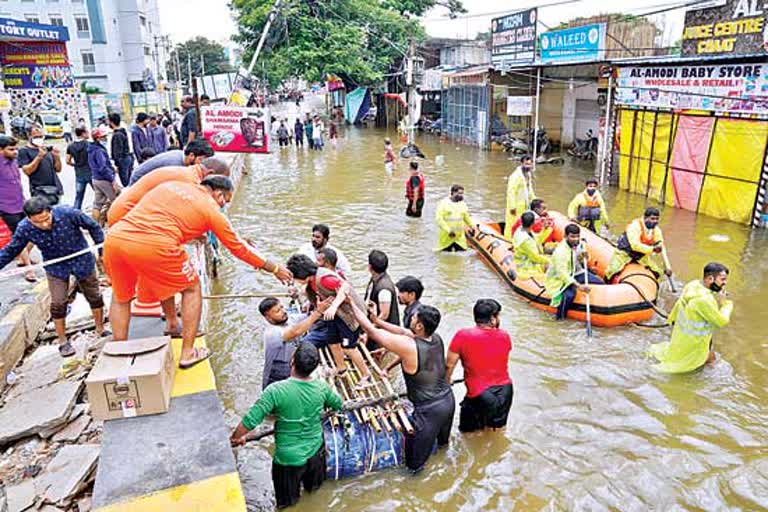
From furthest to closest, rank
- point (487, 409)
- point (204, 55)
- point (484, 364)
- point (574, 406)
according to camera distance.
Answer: point (204, 55) → point (574, 406) → point (487, 409) → point (484, 364)

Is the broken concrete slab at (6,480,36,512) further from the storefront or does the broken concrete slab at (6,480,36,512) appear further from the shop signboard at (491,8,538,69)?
the storefront

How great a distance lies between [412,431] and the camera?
440 centimetres

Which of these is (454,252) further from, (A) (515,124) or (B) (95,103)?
(B) (95,103)

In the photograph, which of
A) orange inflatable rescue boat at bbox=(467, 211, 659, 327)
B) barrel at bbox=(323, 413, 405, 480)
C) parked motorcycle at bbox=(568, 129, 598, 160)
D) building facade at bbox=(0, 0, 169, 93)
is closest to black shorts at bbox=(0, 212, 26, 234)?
barrel at bbox=(323, 413, 405, 480)

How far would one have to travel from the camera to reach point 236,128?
10656 millimetres

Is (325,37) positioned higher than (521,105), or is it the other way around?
(325,37)

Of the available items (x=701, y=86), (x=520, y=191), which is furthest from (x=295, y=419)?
(x=701, y=86)

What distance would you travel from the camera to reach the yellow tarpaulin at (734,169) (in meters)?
11.2

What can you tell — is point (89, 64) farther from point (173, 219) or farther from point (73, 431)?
point (173, 219)

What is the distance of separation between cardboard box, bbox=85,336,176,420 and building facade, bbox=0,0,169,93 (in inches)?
1681

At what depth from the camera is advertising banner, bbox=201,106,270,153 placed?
10.6 metres

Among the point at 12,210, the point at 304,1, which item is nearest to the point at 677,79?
the point at 12,210

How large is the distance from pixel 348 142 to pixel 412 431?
24.2 metres

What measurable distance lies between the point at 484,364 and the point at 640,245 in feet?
13.9
